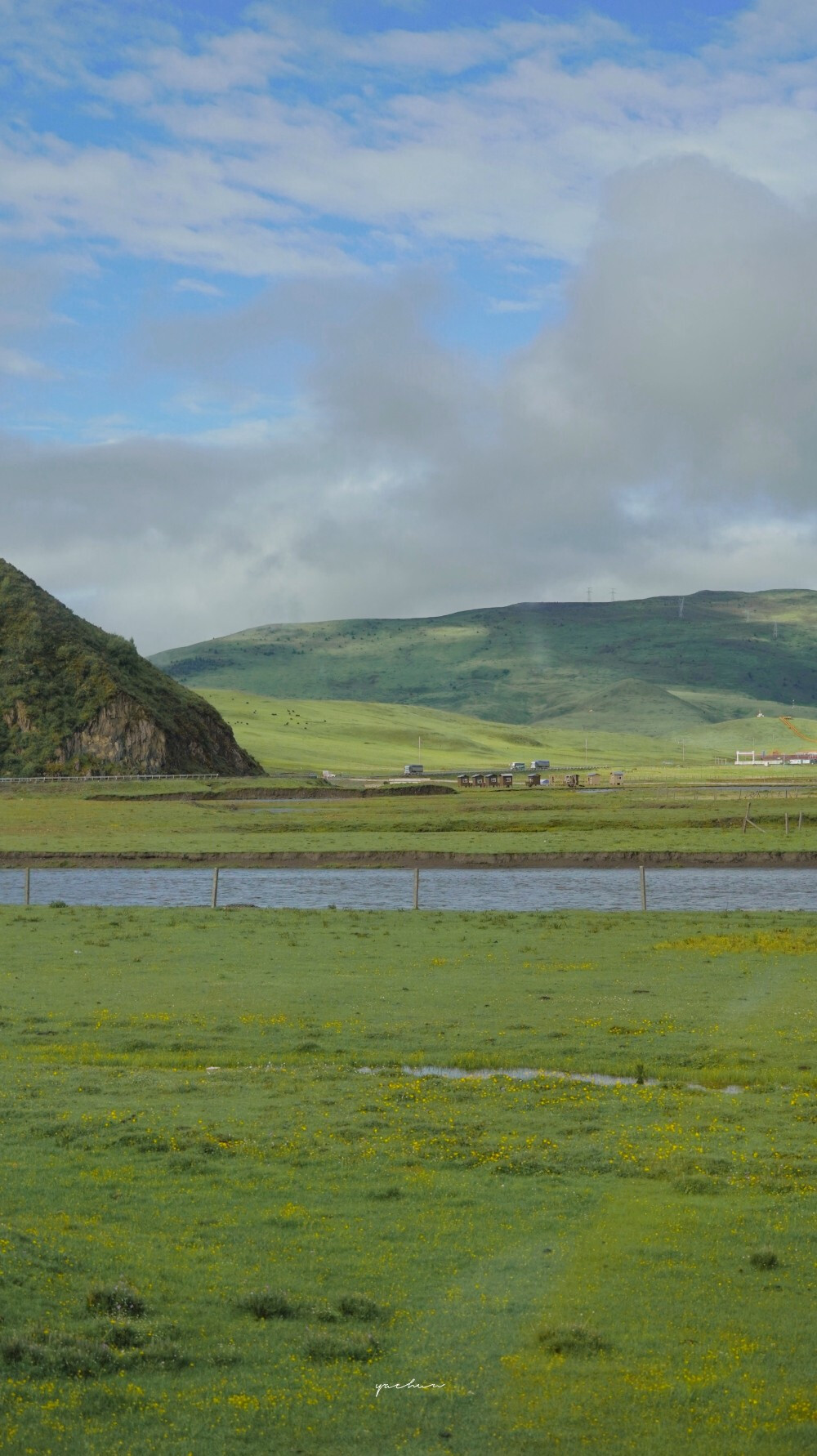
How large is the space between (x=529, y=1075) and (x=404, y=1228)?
8.12m

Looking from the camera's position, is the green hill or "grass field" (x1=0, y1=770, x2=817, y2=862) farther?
the green hill

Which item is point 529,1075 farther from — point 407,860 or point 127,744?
point 127,744

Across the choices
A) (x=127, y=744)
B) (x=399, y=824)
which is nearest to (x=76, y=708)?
(x=127, y=744)

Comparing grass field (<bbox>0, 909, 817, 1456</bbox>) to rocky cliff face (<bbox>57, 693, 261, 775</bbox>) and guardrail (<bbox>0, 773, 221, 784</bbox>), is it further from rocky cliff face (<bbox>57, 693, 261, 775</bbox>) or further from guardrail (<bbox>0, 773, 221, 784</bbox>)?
rocky cliff face (<bbox>57, 693, 261, 775</bbox>)

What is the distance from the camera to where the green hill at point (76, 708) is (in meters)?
125

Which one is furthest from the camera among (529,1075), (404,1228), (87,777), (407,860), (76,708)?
(76,708)

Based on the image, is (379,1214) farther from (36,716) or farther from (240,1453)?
(36,716)

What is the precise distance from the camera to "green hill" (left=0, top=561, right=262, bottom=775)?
125 m

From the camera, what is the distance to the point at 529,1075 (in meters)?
20.7

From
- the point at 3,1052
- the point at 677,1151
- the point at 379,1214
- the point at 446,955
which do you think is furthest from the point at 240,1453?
the point at 446,955

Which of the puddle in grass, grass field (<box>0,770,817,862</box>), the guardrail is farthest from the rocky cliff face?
the puddle in grass

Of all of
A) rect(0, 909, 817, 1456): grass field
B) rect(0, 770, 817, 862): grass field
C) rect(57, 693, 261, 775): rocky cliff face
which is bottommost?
rect(0, 909, 817, 1456): grass field

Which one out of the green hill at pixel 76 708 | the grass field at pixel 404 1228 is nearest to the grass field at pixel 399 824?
the green hill at pixel 76 708

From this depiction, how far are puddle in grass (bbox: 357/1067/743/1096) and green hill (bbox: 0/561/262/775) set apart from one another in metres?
105
